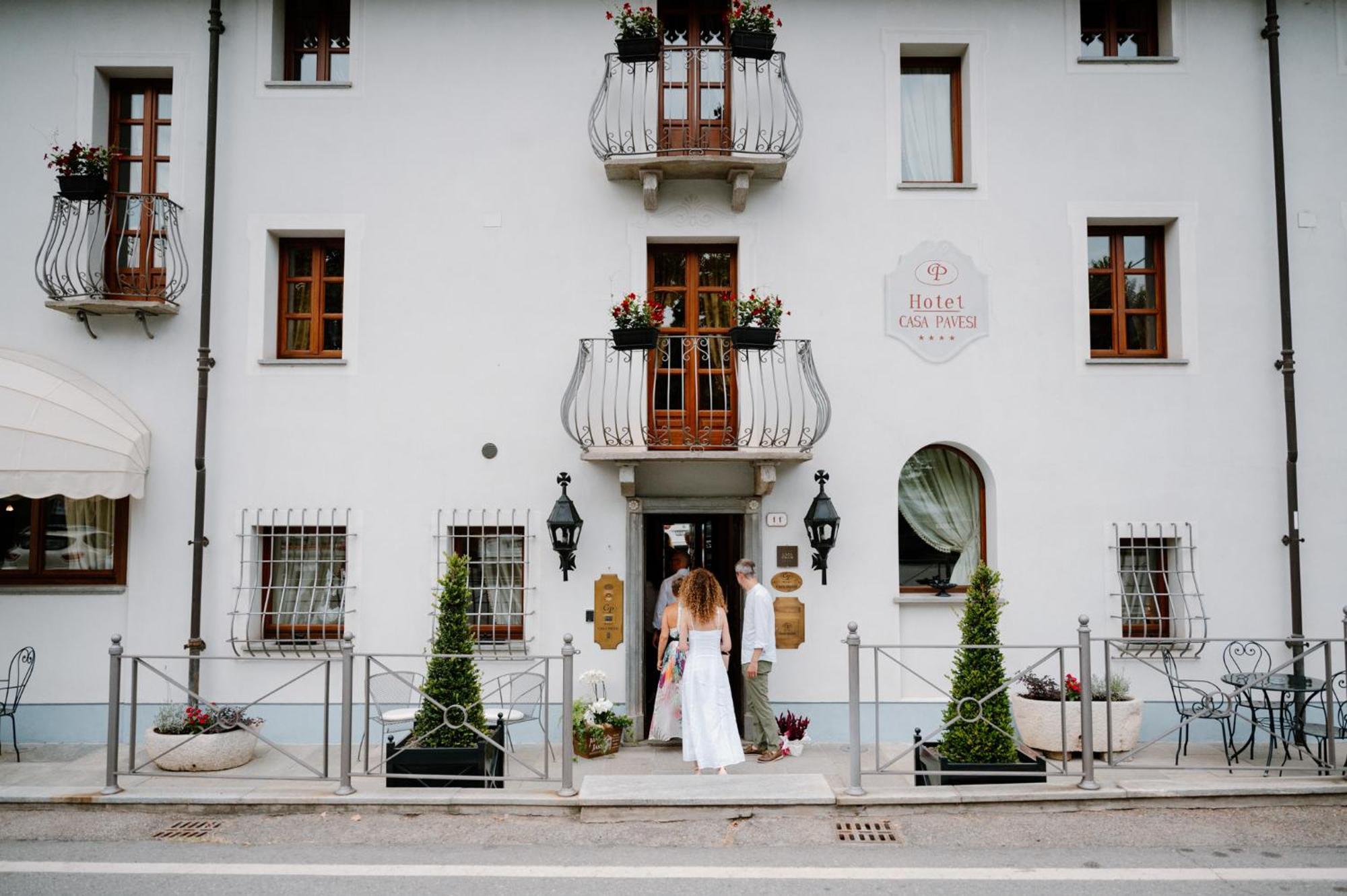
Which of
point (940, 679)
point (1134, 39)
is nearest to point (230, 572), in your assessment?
point (940, 679)

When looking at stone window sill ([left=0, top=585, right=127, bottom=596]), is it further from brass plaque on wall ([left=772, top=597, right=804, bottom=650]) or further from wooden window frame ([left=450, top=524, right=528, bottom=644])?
brass plaque on wall ([left=772, top=597, right=804, bottom=650])

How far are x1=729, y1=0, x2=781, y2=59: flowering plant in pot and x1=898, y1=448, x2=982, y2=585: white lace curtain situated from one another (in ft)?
14.8

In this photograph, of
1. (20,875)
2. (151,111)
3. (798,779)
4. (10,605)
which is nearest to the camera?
(20,875)

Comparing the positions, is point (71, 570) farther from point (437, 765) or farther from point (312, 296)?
point (437, 765)

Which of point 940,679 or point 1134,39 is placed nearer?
point 940,679

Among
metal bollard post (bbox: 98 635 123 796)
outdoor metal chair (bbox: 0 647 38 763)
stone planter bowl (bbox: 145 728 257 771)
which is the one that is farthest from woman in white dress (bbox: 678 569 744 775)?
outdoor metal chair (bbox: 0 647 38 763)

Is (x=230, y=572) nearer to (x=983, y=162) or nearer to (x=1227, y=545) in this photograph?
(x=983, y=162)

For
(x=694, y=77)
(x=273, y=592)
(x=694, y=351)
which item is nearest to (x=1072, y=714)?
(x=694, y=351)

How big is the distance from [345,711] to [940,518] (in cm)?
629

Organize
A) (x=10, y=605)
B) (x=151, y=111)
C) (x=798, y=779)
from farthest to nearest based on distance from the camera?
(x=151, y=111) < (x=10, y=605) < (x=798, y=779)

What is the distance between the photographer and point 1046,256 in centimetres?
1032

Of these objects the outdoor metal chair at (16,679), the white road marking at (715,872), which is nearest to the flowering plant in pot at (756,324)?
the white road marking at (715,872)

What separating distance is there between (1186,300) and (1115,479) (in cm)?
207

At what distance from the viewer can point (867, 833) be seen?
24.0ft
